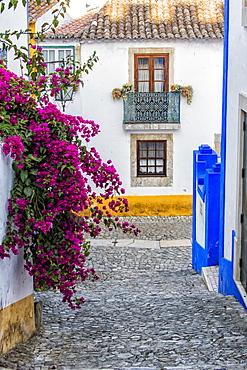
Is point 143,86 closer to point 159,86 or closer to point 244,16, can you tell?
point 159,86

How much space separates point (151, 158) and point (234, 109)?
33.1ft

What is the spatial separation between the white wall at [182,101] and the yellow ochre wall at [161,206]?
290 mm

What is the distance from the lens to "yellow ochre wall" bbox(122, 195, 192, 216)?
1750 cm

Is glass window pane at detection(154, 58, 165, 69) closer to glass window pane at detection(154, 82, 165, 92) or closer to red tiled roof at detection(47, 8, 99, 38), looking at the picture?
glass window pane at detection(154, 82, 165, 92)

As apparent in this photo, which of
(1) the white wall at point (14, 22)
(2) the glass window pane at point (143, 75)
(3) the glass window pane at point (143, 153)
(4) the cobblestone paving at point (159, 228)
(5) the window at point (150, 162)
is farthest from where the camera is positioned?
(3) the glass window pane at point (143, 153)

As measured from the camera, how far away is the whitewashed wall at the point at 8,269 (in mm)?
5441

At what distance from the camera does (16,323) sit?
585cm

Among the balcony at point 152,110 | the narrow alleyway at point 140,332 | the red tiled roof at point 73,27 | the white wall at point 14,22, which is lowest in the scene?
the narrow alleyway at point 140,332

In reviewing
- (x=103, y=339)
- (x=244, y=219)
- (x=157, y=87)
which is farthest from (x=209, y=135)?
(x=103, y=339)

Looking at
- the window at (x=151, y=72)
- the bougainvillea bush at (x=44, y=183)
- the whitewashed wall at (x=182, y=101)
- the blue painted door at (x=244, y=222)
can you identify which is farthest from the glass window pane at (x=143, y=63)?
the bougainvillea bush at (x=44, y=183)

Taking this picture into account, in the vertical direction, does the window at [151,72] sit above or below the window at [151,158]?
above

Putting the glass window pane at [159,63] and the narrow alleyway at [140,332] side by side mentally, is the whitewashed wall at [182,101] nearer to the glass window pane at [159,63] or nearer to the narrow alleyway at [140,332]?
the glass window pane at [159,63]

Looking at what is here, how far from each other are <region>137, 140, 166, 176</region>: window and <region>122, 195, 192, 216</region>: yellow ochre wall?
80 centimetres

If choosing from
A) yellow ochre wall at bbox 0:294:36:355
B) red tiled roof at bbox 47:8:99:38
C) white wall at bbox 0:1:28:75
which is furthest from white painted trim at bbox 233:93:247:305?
red tiled roof at bbox 47:8:99:38
